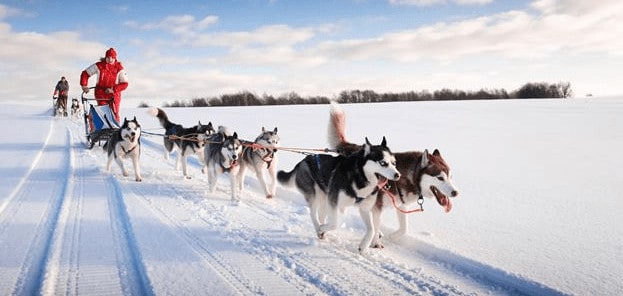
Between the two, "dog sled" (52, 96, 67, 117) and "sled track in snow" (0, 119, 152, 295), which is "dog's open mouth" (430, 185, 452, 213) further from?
"dog sled" (52, 96, 67, 117)

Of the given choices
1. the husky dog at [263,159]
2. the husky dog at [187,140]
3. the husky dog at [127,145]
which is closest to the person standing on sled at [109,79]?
the husky dog at [187,140]

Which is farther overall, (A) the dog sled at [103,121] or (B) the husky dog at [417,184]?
(A) the dog sled at [103,121]

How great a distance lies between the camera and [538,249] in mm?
3264

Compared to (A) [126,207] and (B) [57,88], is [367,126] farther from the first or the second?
(B) [57,88]

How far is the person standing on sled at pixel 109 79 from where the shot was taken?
8.34 m

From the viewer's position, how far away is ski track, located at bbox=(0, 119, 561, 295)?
270 centimetres

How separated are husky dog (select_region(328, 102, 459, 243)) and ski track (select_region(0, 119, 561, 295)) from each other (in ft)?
1.18

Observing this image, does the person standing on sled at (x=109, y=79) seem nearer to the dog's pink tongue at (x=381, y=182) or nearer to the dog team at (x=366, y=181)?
the dog team at (x=366, y=181)

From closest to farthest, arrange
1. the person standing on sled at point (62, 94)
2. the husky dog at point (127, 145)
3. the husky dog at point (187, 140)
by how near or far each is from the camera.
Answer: the husky dog at point (127, 145), the husky dog at point (187, 140), the person standing on sled at point (62, 94)

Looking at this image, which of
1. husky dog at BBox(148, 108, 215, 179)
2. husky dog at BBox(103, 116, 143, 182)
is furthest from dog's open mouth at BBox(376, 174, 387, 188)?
husky dog at BBox(103, 116, 143, 182)

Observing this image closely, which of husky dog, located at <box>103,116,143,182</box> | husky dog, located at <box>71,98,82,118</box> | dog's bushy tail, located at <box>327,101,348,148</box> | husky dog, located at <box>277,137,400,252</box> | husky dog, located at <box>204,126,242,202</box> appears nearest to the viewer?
husky dog, located at <box>277,137,400,252</box>

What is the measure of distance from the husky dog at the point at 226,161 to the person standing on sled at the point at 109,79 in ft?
12.9

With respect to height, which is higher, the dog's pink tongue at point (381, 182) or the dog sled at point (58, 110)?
the dog sled at point (58, 110)

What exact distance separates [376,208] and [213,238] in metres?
1.57
